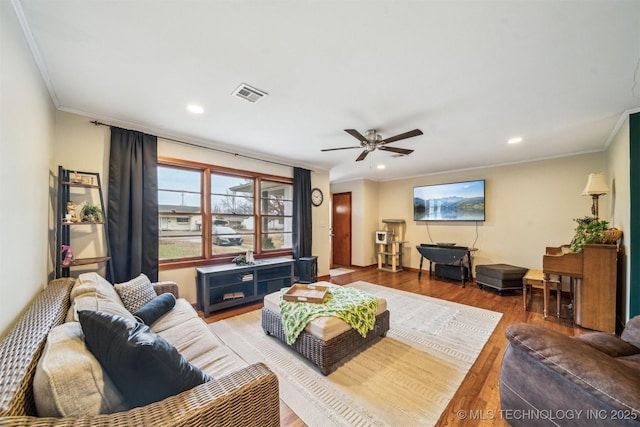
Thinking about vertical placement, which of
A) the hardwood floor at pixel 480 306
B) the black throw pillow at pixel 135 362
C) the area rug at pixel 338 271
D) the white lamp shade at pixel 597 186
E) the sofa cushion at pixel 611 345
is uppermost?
the white lamp shade at pixel 597 186

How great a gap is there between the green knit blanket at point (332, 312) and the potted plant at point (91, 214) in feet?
6.64

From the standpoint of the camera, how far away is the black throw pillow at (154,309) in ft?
6.04

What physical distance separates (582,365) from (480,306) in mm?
2673

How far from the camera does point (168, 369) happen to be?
3.10 ft

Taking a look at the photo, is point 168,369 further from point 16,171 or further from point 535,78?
point 535,78

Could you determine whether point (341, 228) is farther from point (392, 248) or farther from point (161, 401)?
point (161, 401)

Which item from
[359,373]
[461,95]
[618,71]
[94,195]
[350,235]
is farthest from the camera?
[350,235]

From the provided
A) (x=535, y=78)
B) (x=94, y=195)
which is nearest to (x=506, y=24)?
(x=535, y=78)

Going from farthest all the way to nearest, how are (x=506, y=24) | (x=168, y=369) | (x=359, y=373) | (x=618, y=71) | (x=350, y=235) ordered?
(x=350, y=235), (x=359, y=373), (x=618, y=71), (x=506, y=24), (x=168, y=369)

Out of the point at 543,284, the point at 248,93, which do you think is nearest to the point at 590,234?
the point at 543,284

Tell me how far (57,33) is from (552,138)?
16.6 ft

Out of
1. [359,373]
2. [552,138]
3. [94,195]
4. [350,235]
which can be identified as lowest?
[359,373]

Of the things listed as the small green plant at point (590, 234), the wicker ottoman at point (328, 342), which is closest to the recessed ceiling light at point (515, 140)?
the small green plant at point (590, 234)

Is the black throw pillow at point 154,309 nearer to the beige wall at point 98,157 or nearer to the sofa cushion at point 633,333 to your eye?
the beige wall at point 98,157
